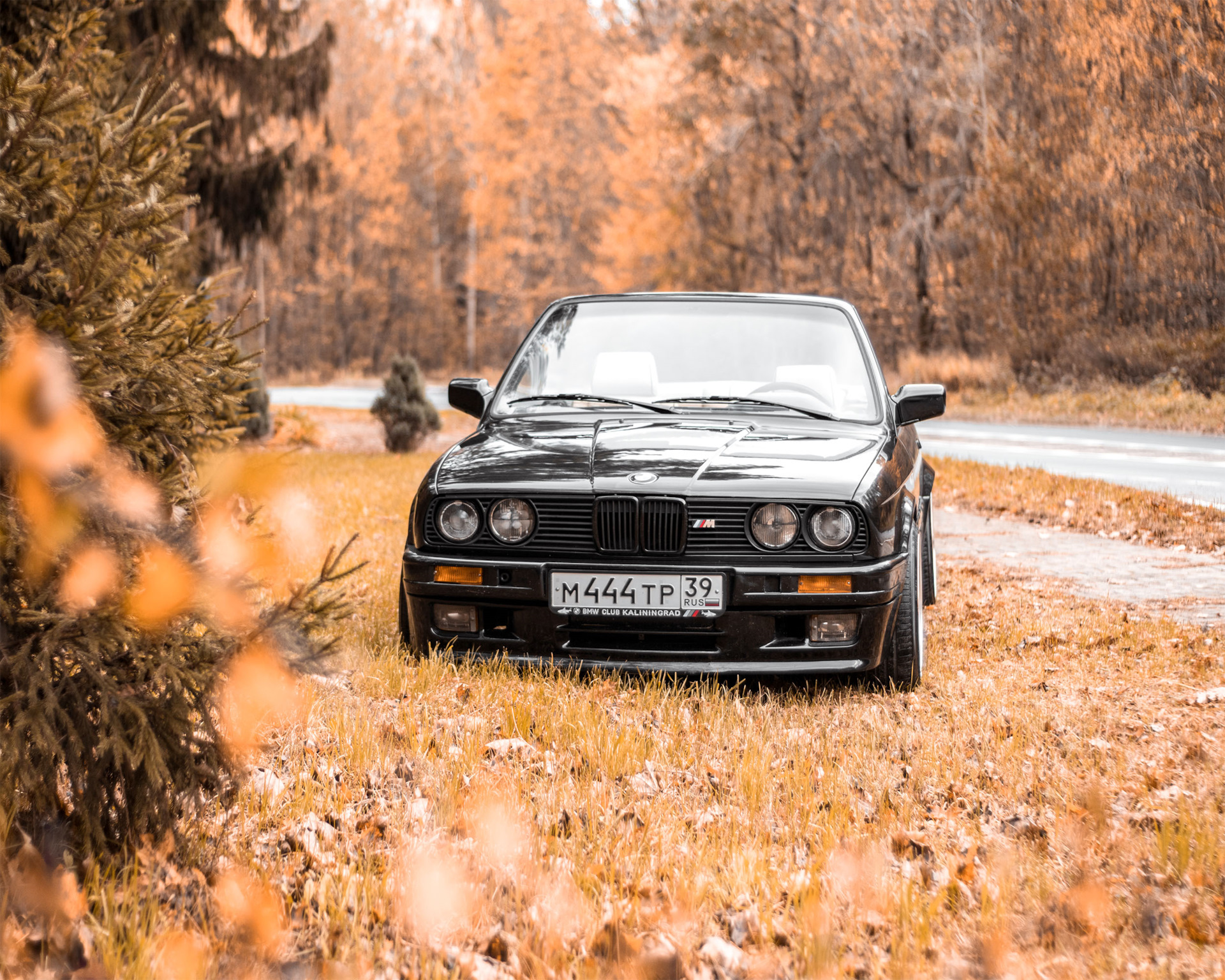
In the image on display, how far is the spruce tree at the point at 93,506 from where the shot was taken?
2.32 meters

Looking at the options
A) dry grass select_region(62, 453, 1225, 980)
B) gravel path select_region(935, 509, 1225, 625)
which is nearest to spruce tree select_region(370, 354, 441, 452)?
gravel path select_region(935, 509, 1225, 625)

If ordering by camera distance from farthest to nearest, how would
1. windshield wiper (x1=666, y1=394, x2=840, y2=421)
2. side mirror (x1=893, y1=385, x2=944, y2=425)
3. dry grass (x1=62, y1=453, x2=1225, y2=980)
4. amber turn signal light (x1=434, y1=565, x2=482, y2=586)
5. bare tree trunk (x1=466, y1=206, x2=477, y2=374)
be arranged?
bare tree trunk (x1=466, y1=206, x2=477, y2=374) → side mirror (x1=893, y1=385, x2=944, y2=425) → windshield wiper (x1=666, y1=394, x2=840, y2=421) → amber turn signal light (x1=434, y1=565, x2=482, y2=586) → dry grass (x1=62, y1=453, x2=1225, y2=980)

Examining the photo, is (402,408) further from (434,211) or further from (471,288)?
(434,211)

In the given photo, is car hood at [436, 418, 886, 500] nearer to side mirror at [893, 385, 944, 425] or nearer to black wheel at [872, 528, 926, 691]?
side mirror at [893, 385, 944, 425]

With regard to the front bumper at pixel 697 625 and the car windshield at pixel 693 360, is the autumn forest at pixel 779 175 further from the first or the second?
the front bumper at pixel 697 625

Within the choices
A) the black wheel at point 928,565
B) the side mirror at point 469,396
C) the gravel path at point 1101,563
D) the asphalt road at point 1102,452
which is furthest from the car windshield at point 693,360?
the asphalt road at point 1102,452

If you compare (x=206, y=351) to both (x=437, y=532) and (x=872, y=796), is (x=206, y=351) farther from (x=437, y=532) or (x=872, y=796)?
(x=872, y=796)

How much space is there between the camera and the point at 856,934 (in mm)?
2574

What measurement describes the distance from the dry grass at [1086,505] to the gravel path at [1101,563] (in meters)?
0.28


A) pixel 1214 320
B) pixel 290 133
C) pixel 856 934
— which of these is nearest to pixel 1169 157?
pixel 1214 320

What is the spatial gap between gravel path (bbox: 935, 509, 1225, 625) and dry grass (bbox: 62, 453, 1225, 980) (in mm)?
1655

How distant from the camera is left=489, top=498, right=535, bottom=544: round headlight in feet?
14.4

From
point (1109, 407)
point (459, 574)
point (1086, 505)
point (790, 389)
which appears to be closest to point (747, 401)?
point (790, 389)

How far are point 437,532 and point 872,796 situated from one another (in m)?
1.91
